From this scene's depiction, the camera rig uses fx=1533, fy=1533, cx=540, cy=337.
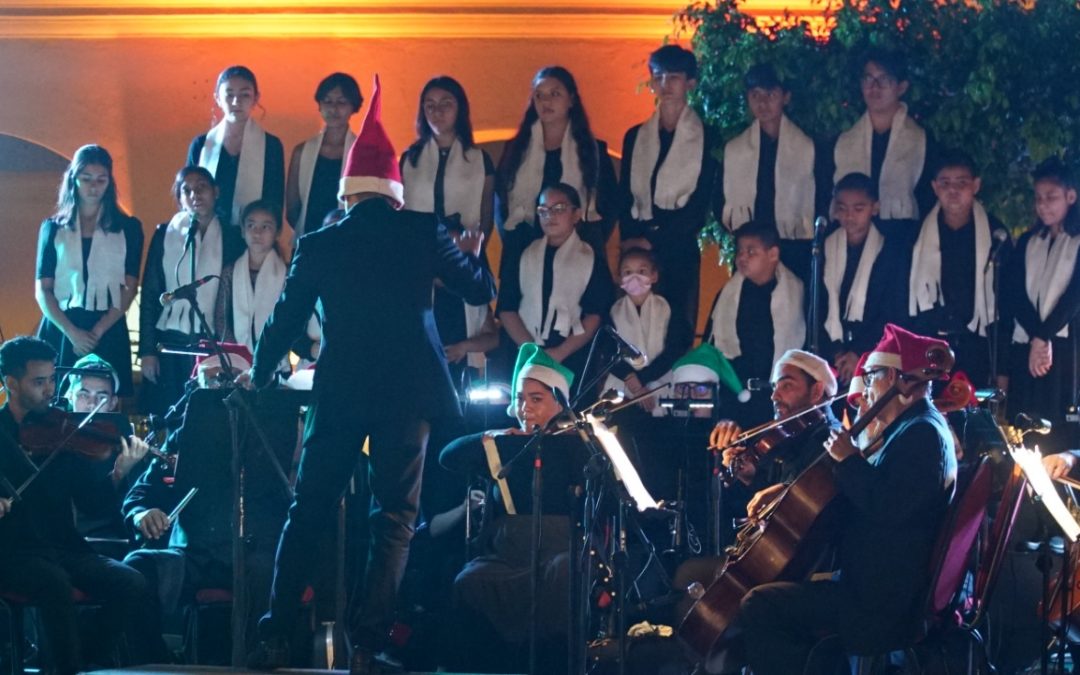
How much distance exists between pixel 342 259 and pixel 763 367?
2652 millimetres

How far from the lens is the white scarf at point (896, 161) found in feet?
25.3

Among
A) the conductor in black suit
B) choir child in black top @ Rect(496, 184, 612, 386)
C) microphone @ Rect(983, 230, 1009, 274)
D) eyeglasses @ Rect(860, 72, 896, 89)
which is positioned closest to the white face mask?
choir child in black top @ Rect(496, 184, 612, 386)

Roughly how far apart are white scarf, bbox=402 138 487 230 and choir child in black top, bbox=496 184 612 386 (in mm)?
375

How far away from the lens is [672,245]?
7.82 metres

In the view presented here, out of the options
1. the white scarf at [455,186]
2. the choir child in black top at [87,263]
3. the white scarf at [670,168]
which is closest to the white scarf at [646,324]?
the white scarf at [670,168]

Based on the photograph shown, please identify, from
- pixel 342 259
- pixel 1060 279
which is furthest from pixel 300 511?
pixel 1060 279

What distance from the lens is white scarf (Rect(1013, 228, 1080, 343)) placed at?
737 cm

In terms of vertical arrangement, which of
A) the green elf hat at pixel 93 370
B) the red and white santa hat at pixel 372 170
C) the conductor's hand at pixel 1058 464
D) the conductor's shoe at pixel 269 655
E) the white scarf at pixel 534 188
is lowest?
the conductor's shoe at pixel 269 655

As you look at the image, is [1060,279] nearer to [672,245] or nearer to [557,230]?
[672,245]

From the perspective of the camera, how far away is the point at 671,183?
25.6 ft

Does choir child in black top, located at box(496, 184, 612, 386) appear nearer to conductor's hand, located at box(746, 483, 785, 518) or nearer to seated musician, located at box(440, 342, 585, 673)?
seated musician, located at box(440, 342, 585, 673)

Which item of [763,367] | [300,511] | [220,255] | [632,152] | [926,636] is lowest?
[926,636]

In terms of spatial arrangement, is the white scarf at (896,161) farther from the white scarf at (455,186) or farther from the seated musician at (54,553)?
the seated musician at (54,553)

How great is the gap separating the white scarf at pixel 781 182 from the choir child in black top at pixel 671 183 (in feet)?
0.45
